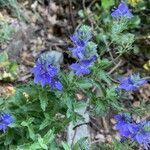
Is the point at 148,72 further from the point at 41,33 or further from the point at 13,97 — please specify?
the point at 13,97

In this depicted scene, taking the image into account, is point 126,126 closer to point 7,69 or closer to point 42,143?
point 42,143

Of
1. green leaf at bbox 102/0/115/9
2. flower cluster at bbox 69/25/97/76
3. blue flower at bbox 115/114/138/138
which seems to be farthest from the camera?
green leaf at bbox 102/0/115/9

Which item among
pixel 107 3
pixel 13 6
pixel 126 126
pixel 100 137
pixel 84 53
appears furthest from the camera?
pixel 107 3

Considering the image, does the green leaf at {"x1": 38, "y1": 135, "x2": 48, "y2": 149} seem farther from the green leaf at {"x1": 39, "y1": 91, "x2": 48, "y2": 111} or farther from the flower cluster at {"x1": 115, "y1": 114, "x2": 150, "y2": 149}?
the flower cluster at {"x1": 115, "y1": 114, "x2": 150, "y2": 149}

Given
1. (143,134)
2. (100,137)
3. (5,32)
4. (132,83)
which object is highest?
(132,83)

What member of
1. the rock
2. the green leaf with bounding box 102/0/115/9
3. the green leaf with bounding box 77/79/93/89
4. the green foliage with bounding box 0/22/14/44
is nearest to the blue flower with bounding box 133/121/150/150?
the green leaf with bounding box 77/79/93/89

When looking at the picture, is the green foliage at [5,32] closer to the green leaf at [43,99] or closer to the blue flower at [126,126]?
the green leaf at [43,99]

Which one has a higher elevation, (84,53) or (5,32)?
(84,53)

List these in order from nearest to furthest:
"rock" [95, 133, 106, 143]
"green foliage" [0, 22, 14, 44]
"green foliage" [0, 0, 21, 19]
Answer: "rock" [95, 133, 106, 143], "green foliage" [0, 22, 14, 44], "green foliage" [0, 0, 21, 19]

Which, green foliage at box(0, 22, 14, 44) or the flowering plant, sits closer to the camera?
the flowering plant

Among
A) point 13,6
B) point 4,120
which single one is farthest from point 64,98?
point 13,6

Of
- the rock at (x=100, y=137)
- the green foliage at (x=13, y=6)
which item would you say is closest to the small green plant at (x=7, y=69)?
the green foliage at (x=13, y=6)
